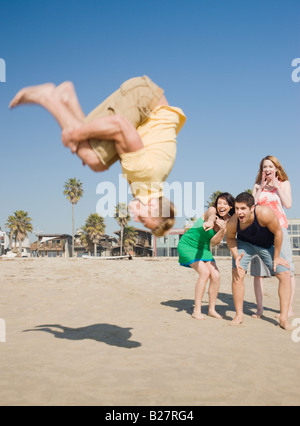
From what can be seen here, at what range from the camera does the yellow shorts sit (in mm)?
3324

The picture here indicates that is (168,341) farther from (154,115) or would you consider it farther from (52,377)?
(154,115)

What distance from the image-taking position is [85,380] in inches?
152

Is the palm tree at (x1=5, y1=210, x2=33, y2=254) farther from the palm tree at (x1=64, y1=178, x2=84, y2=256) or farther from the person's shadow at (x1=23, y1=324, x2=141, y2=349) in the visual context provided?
the person's shadow at (x1=23, y1=324, x2=141, y2=349)

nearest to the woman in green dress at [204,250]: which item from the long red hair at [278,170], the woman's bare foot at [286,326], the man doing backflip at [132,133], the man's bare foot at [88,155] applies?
the long red hair at [278,170]

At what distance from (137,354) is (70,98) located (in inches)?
123

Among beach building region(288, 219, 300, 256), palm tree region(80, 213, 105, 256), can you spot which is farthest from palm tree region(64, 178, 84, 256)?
beach building region(288, 219, 300, 256)

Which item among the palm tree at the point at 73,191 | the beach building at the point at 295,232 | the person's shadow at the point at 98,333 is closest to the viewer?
the person's shadow at the point at 98,333

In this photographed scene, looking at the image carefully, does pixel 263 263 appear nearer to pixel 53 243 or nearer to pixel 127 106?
pixel 127 106

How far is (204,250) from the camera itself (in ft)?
24.8

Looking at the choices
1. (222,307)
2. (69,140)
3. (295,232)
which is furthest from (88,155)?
(295,232)

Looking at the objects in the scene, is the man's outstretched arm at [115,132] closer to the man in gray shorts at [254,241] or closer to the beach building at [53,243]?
the man in gray shorts at [254,241]

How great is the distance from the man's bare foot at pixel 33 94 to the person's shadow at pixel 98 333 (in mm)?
3323

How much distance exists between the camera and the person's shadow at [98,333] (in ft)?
17.9

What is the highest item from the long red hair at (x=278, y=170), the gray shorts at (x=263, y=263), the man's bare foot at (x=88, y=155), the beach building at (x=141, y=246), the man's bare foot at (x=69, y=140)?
the long red hair at (x=278, y=170)
